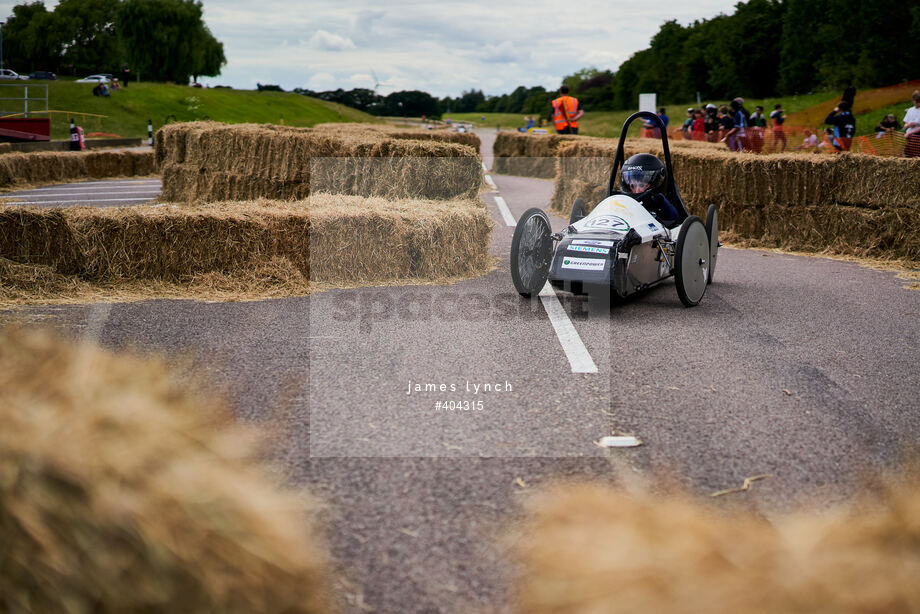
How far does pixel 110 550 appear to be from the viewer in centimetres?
171

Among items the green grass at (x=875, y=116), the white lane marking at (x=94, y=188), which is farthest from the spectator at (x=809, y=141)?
the white lane marking at (x=94, y=188)

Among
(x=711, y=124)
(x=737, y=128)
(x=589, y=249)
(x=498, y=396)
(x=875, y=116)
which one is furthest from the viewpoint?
(x=875, y=116)

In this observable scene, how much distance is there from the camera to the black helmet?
8.31m

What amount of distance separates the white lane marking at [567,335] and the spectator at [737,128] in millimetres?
14181

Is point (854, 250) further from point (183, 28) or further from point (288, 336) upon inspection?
point (183, 28)

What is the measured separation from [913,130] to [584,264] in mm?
11003

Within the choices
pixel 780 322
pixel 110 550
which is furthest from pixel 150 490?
Answer: pixel 780 322

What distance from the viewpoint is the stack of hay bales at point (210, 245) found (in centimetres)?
833

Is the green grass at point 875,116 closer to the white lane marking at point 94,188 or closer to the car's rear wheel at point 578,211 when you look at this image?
the white lane marking at point 94,188

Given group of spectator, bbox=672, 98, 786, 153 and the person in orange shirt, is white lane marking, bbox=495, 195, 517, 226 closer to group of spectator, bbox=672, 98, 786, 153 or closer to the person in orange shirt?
→ the person in orange shirt

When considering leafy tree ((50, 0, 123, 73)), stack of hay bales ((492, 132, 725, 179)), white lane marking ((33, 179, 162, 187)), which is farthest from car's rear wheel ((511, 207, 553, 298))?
leafy tree ((50, 0, 123, 73))

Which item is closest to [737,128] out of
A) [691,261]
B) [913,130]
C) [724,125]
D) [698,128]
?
[724,125]

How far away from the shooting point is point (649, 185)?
8.34 meters

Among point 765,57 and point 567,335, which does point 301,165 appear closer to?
point 567,335
